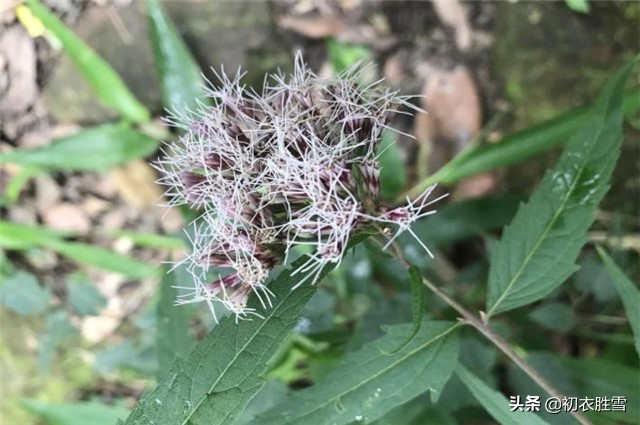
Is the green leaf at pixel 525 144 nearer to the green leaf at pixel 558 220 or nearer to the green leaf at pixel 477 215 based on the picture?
the green leaf at pixel 477 215

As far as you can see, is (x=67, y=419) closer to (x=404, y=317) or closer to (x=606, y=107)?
(x=404, y=317)

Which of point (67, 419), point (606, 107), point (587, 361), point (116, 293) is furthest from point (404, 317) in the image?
point (116, 293)

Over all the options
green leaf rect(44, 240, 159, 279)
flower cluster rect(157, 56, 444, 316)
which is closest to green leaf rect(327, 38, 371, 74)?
green leaf rect(44, 240, 159, 279)

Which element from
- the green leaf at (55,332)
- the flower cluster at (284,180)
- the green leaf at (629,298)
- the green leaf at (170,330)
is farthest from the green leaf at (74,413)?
the green leaf at (629,298)

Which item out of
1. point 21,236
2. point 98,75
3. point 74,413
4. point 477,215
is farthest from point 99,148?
point 477,215

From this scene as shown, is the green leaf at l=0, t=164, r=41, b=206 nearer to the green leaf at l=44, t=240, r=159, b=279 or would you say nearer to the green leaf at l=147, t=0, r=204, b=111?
the green leaf at l=44, t=240, r=159, b=279

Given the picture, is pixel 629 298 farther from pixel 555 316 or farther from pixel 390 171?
pixel 390 171
